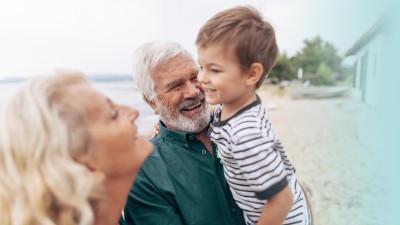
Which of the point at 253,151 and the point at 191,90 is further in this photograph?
Answer: the point at 191,90

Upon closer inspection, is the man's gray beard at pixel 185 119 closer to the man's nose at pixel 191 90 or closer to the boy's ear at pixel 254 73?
the man's nose at pixel 191 90

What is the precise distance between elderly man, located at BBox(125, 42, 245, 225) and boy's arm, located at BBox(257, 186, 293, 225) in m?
0.47

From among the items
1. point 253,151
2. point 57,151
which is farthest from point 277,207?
point 57,151

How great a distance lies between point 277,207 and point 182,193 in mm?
598

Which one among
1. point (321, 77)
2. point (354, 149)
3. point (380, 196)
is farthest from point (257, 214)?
point (321, 77)

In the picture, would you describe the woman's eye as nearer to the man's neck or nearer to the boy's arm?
the boy's arm

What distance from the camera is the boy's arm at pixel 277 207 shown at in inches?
42.5

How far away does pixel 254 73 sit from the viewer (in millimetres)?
1136

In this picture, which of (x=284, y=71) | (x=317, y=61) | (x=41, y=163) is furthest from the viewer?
(x=284, y=71)

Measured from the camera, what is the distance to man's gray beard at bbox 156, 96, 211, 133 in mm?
1671

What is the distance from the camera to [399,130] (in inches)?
239

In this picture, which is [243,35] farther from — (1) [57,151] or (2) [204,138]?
(2) [204,138]

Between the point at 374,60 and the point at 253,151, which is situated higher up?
the point at 253,151

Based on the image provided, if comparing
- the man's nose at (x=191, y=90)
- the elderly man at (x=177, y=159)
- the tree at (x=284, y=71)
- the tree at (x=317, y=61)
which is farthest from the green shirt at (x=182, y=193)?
the tree at (x=284, y=71)
